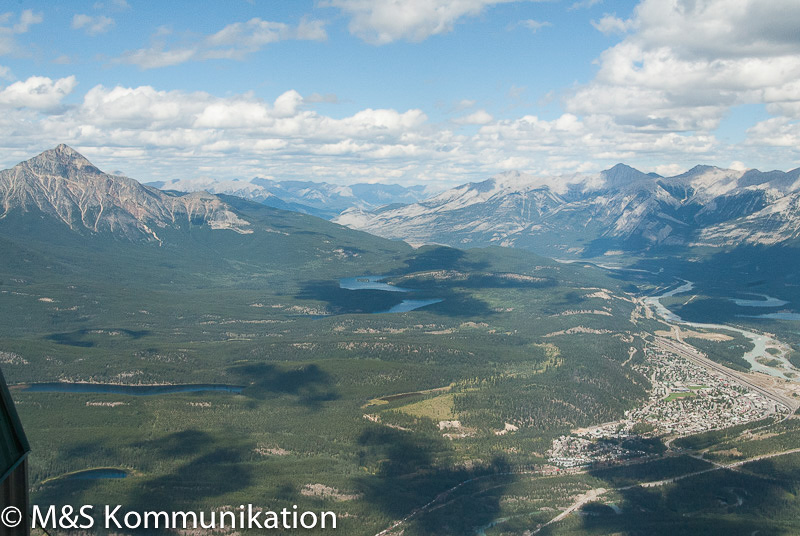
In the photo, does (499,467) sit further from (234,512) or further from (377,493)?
(234,512)

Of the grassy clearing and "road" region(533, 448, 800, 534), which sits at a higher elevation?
the grassy clearing

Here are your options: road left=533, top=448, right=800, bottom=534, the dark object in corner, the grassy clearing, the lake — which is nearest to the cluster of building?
road left=533, top=448, right=800, bottom=534

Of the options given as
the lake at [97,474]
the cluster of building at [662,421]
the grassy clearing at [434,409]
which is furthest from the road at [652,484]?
the lake at [97,474]

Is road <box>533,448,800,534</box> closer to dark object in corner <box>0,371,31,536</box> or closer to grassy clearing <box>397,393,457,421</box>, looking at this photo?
grassy clearing <box>397,393,457,421</box>

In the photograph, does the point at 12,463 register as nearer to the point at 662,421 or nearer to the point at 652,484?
the point at 652,484

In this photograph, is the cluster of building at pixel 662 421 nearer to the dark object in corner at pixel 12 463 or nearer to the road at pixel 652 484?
the road at pixel 652 484

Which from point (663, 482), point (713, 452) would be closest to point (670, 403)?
point (713, 452)

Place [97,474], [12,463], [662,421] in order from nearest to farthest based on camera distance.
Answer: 1. [12,463]
2. [97,474]
3. [662,421]

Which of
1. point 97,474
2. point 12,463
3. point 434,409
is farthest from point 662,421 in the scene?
point 12,463
